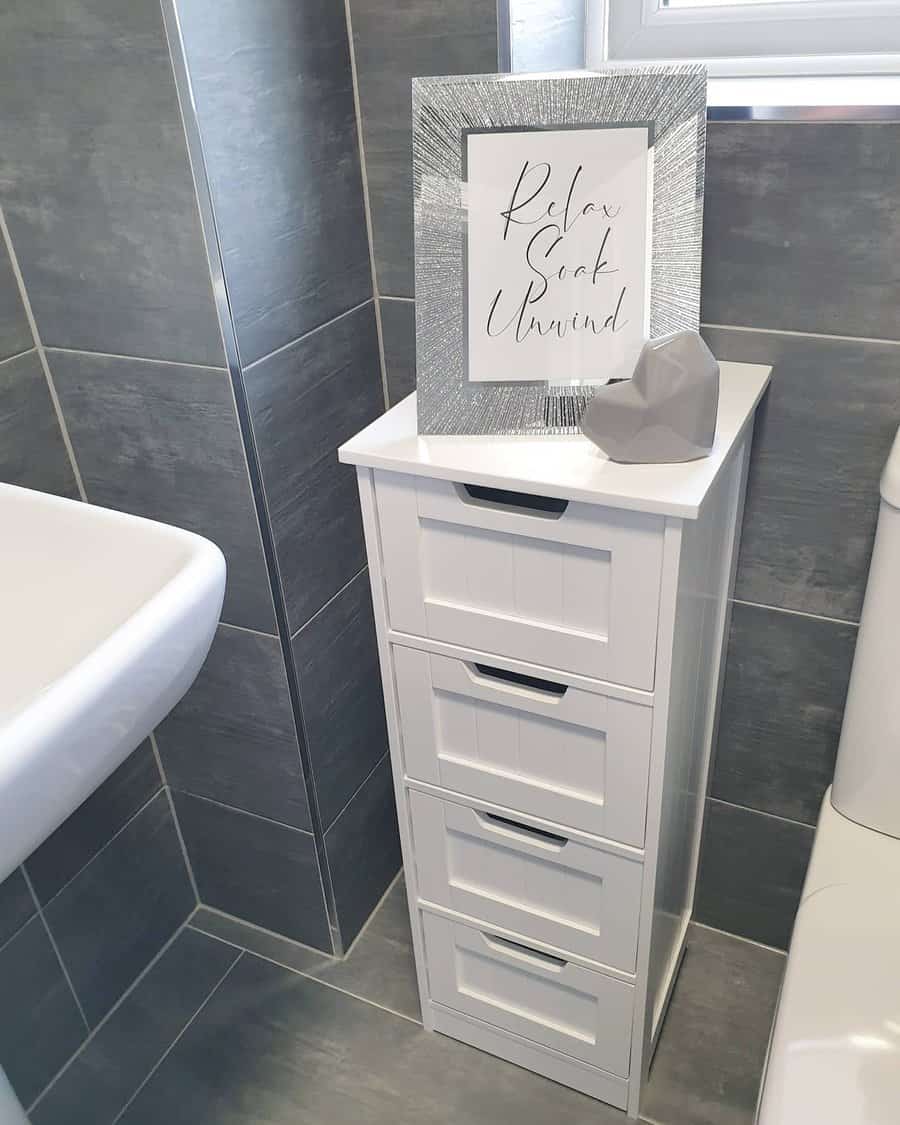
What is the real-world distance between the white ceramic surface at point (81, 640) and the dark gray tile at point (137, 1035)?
2.47 feet

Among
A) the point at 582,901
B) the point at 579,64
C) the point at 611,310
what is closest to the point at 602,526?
the point at 611,310

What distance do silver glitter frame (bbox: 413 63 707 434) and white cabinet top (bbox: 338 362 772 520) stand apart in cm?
3

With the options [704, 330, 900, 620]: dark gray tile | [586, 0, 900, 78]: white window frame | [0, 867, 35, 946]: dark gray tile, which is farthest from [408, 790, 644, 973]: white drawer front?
[586, 0, 900, 78]: white window frame

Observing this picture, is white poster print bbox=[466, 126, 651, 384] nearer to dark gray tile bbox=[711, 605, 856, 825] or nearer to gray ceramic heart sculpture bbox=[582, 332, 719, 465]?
gray ceramic heart sculpture bbox=[582, 332, 719, 465]

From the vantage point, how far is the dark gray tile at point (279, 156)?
0.88 meters

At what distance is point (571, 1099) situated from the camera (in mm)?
1203

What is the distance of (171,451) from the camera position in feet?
3.48

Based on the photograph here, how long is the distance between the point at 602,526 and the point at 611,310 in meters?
0.21

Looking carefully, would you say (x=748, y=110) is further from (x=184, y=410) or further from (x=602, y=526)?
(x=184, y=410)

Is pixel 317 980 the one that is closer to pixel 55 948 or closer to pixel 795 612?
pixel 55 948

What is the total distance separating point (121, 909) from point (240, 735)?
13.2 inches

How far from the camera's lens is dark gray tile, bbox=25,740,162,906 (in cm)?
119

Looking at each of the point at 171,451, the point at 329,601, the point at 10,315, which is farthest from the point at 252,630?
the point at 10,315

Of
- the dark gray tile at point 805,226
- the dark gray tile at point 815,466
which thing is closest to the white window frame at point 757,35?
the dark gray tile at point 805,226
